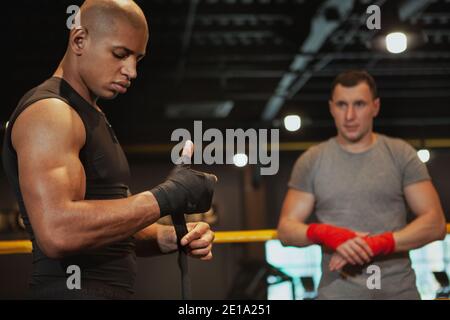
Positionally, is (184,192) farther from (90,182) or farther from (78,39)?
(78,39)

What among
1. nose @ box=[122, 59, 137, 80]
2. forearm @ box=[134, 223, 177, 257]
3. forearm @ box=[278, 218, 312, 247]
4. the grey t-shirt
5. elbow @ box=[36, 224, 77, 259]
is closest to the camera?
elbow @ box=[36, 224, 77, 259]

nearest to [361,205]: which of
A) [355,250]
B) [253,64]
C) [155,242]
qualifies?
[355,250]

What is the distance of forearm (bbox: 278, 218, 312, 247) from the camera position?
2.92 meters

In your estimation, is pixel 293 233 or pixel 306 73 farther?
pixel 306 73

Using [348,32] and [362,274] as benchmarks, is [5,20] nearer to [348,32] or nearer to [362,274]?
[348,32]

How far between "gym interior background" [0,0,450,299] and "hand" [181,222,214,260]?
5.62 feet

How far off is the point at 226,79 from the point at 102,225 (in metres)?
8.00

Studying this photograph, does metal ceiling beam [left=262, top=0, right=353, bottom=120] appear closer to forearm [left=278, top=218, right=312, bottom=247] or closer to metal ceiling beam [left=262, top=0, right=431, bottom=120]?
metal ceiling beam [left=262, top=0, right=431, bottom=120]

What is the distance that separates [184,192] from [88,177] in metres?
0.27

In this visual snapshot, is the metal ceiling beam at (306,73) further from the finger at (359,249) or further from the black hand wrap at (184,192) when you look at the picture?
the black hand wrap at (184,192)

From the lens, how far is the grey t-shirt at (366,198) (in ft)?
8.99

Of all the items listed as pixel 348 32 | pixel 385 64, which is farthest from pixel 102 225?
pixel 385 64

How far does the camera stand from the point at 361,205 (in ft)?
9.32

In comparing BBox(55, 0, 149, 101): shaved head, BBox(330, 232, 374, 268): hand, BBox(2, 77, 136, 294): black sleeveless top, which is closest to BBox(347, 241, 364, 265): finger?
BBox(330, 232, 374, 268): hand
